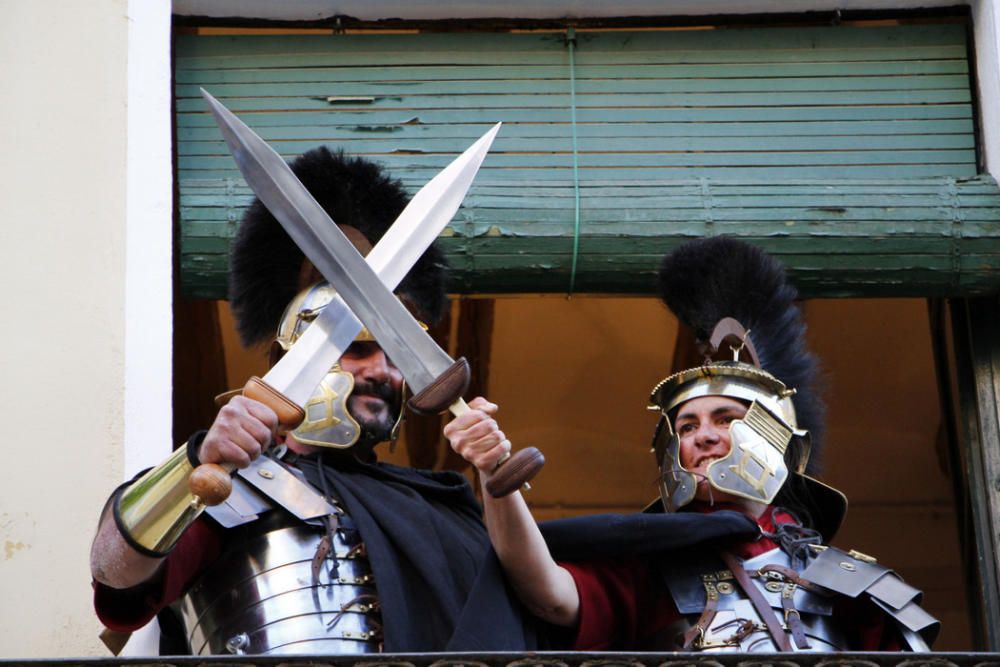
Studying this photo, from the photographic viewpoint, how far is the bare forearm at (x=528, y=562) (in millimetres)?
5219

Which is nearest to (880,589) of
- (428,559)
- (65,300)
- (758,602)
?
(758,602)

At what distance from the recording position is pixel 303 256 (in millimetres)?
6184

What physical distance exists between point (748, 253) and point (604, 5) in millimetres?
948

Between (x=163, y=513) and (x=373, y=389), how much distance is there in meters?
0.89

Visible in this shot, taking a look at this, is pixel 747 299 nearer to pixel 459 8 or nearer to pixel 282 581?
pixel 459 8

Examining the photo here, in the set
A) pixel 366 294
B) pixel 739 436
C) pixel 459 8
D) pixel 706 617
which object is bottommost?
pixel 706 617

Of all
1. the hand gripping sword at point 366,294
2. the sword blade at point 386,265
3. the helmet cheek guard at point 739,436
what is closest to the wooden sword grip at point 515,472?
the hand gripping sword at point 366,294

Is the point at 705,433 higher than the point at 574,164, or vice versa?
the point at 574,164

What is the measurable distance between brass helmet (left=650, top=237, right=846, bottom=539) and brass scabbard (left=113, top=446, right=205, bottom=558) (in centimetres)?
141

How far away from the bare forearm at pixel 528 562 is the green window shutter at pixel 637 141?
1.29 m

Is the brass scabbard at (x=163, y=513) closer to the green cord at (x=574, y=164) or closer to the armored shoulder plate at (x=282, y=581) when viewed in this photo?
the armored shoulder plate at (x=282, y=581)

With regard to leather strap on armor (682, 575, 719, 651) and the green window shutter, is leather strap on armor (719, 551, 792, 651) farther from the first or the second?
the green window shutter

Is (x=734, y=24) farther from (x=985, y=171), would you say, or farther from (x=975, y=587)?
(x=975, y=587)

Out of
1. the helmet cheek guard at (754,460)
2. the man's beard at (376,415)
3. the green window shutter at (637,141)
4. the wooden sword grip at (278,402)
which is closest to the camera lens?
the wooden sword grip at (278,402)
